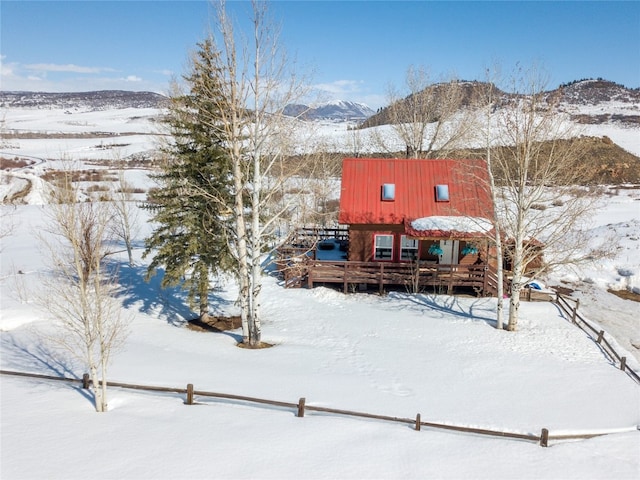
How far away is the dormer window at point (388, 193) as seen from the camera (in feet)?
80.6

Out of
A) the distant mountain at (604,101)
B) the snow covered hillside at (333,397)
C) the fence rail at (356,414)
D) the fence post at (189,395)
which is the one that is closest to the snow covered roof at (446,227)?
the snow covered hillside at (333,397)

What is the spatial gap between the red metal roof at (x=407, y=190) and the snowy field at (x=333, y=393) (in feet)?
16.1

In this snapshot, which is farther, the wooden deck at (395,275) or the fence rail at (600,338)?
the wooden deck at (395,275)

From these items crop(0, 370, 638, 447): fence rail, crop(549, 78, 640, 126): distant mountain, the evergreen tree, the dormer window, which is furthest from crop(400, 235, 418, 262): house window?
crop(549, 78, 640, 126): distant mountain

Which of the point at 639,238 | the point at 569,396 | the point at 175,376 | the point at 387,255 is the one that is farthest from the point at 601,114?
the point at 175,376

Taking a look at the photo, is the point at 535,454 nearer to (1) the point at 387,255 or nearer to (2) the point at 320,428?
(2) the point at 320,428

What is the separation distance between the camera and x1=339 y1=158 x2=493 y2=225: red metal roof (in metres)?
24.0

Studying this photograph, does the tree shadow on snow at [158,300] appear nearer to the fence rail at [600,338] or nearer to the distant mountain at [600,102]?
the fence rail at [600,338]

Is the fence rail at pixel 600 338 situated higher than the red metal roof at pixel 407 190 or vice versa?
the red metal roof at pixel 407 190

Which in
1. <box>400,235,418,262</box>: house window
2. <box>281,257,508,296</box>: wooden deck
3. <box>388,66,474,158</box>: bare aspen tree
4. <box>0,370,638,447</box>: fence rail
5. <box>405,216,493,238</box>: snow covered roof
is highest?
<box>388,66,474,158</box>: bare aspen tree

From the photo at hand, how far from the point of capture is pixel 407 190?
82.1 feet

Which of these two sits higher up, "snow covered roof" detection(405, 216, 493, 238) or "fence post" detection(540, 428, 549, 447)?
"snow covered roof" detection(405, 216, 493, 238)

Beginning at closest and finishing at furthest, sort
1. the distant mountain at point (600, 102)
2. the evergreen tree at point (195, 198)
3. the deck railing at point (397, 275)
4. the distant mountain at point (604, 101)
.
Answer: the evergreen tree at point (195, 198) → the deck railing at point (397, 275) → the distant mountain at point (600, 102) → the distant mountain at point (604, 101)

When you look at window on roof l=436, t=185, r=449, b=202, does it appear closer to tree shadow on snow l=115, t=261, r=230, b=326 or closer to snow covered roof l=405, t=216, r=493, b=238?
snow covered roof l=405, t=216, r=493, b=238
